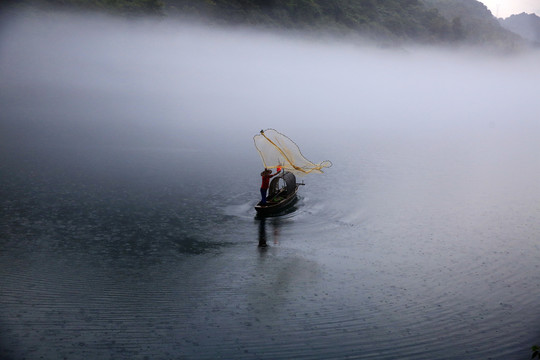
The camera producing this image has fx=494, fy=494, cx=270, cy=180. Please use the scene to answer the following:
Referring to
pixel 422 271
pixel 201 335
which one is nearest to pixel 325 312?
pixel 201 335

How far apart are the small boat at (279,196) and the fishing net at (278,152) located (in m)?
0.72

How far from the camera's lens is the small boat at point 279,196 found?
3219cm

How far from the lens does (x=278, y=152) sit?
34844 mm

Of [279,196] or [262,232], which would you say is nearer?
[262,232]

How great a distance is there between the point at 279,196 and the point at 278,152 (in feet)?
10.2

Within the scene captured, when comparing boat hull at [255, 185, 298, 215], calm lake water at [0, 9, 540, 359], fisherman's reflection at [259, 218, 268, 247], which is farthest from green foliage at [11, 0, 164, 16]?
fisherman's reflection at [259, 218, 268, 247]

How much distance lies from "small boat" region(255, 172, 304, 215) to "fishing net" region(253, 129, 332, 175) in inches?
28.2

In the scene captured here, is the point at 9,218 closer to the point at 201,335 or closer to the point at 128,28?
the point at 201,335

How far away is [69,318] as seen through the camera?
17.4 metres

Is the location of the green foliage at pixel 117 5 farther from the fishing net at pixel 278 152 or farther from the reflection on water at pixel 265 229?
the reflection on water at pixel 265 229

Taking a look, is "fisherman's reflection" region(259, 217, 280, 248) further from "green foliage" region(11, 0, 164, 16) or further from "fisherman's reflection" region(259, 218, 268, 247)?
"green foliage" region(11, 0, 164, 16)

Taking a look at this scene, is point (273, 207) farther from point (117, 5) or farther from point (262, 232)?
point (117, 5)

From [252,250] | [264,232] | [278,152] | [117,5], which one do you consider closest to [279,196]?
[278,152]

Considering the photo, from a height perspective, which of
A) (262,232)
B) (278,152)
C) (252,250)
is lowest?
(252,250)
